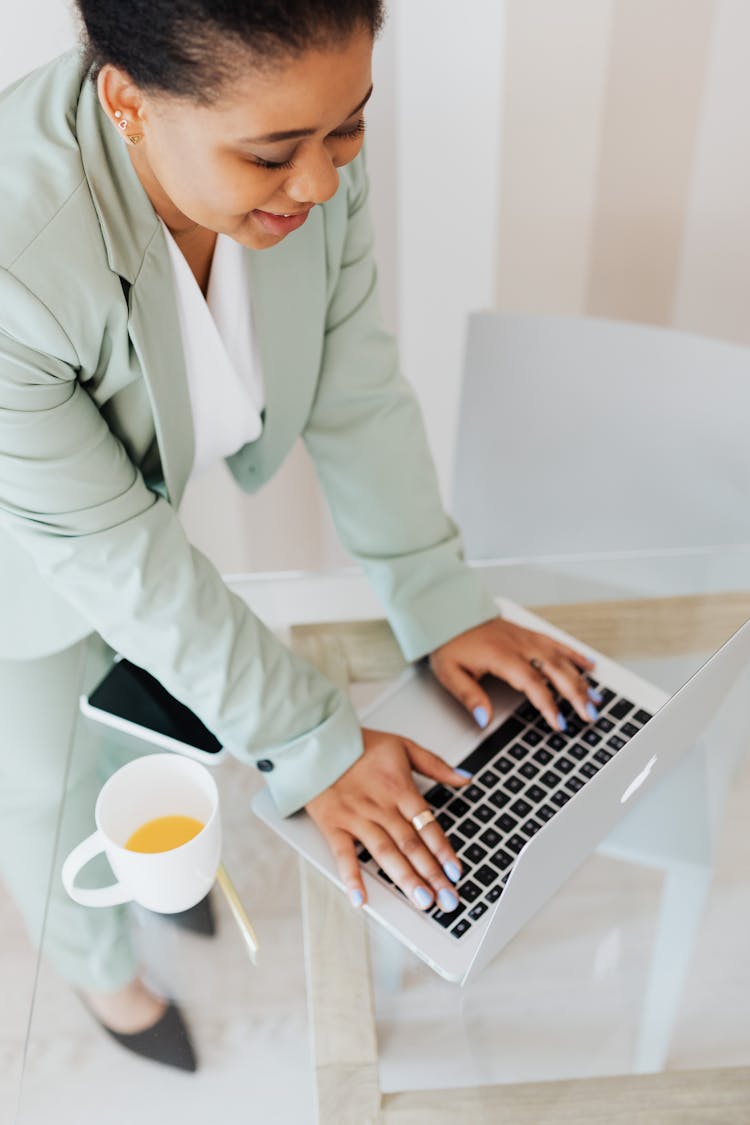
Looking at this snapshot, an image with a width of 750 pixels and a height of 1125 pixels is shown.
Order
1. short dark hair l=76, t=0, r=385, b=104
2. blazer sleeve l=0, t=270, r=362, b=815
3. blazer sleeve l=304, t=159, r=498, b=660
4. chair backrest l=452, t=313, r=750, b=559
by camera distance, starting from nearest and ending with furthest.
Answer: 1. short dark hair l=76, t=0, r=385, b=104
2. blazer sleeve l=0, t=270, r=362, b=815
3. blazer sleeve l=304, t=159, r=498, b=660
4. chair backrest l=452, t=313, r=750, b=559

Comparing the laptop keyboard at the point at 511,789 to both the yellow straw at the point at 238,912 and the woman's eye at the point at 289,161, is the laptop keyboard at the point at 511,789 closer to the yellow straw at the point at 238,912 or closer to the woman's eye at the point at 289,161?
the yellow straw at the point at 238,912

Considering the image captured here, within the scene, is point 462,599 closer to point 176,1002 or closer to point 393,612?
point 393,612

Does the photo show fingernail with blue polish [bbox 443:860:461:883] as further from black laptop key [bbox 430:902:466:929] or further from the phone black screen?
the phone black screen

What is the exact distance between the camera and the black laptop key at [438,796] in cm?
96

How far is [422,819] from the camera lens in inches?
36.4

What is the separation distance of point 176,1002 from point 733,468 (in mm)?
936

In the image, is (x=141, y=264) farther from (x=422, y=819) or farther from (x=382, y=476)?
(x=422, y=819)

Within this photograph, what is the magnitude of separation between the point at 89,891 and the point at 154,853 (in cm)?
9

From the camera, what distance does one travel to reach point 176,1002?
0.85 metres

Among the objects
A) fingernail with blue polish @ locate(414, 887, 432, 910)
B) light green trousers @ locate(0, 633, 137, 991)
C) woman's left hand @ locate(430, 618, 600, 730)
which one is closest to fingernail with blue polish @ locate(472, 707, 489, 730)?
woman's left hand @ locate(430, 618, 600, 730)

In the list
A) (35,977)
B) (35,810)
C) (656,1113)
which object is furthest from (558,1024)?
(35,810)

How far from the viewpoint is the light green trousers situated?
0.90 m

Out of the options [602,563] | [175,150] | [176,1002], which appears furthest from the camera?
[602,563]

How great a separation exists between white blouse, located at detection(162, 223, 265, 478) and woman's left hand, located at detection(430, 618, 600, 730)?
31cm
